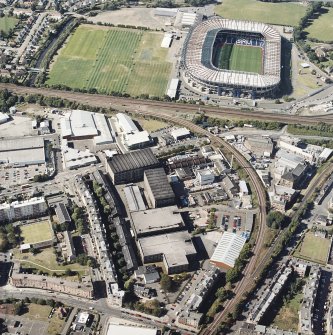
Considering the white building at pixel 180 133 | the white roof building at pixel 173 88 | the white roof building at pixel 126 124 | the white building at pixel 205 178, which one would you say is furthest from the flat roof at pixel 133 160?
the white roof building at pixel 173 88

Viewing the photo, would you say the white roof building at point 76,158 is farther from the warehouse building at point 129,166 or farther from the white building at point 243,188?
the white building at point 243,188

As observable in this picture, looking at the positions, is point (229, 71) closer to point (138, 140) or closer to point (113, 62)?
point (113, 62)

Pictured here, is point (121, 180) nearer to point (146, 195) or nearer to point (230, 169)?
point (146, 195)

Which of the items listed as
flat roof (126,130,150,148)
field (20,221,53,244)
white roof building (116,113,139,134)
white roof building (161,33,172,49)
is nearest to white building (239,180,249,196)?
flat roof (126,130,150,148)

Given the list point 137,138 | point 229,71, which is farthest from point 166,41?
point 137,138

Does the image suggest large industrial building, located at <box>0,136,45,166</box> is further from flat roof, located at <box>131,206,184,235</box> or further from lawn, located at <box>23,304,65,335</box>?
lawn, located at <box>23,304,65,335</box>

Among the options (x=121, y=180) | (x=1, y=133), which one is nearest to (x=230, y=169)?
(x=121, y=180)
